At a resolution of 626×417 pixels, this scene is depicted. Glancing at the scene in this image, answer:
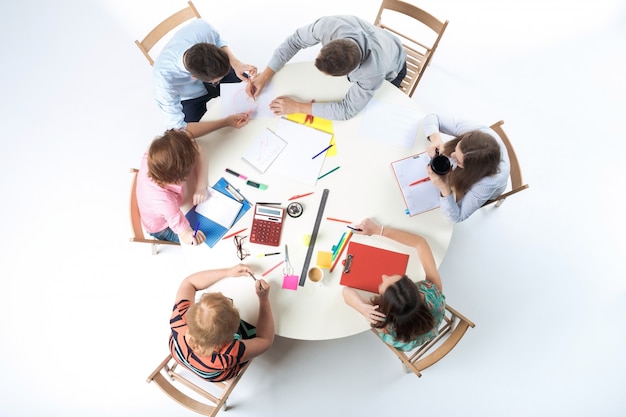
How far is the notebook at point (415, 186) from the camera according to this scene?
1.68 m

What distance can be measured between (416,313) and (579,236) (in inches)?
65.0

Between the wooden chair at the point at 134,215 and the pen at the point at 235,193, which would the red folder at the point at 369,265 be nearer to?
the pen at the point at 235,193

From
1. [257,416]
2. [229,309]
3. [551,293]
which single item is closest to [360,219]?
[229,309]

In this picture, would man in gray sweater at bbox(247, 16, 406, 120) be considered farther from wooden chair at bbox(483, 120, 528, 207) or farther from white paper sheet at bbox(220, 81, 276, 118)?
wooden chair at bbox(483, 120, 528, 207)

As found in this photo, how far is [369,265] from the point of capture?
5.29 feet

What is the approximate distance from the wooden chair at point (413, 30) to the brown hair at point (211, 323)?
1591 mm

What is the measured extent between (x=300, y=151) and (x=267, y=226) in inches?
15.2

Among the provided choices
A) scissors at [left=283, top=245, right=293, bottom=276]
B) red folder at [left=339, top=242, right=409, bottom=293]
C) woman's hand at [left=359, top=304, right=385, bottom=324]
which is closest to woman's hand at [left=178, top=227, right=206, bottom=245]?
scissors at [left=283, top=245, right=293, bottom=276]

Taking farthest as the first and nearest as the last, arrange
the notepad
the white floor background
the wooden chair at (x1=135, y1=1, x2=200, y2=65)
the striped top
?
the white floor background, the wooden chair at (x1=135, y1=1, x2=200, y2=65), the notepad, the striped top

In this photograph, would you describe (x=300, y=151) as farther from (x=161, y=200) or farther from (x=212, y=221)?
(x=161, y=200)

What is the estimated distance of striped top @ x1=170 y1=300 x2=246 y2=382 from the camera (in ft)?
4.97

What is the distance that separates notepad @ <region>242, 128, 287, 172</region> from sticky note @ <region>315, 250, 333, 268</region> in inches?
18.3

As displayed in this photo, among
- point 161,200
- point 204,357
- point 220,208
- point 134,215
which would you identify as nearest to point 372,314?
point 204,357

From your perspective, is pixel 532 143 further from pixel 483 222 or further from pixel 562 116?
pixel 483 222
